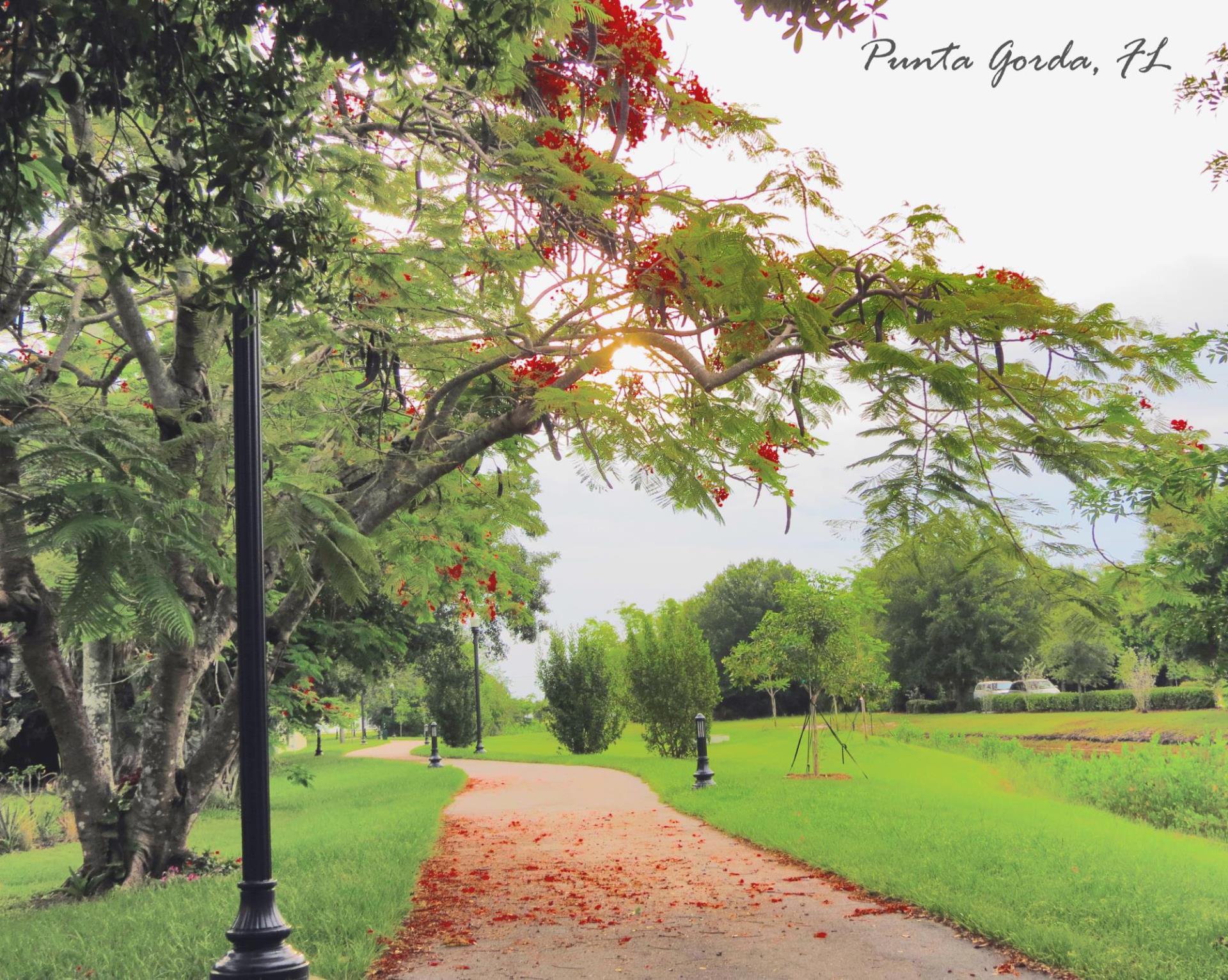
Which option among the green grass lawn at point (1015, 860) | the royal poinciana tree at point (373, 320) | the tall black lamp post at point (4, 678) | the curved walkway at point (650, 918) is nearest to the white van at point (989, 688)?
the green grass lawn at point (1015, 860)

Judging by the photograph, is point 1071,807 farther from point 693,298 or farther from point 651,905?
point 693,298

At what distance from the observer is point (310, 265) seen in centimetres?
564

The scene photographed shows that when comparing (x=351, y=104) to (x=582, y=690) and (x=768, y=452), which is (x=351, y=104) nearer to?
(x=768, y=452)

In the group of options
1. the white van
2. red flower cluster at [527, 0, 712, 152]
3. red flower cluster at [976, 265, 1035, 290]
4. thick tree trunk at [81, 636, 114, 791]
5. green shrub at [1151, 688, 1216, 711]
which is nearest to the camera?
red flower cluster at [976, 265, 1035, 290]

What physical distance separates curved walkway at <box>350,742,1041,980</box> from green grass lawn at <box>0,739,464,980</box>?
277 mm

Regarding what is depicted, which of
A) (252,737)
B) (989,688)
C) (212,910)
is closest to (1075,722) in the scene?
(989,688)

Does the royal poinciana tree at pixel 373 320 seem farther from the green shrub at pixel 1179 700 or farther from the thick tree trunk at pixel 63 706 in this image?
the green shrub at pixel 1179 700

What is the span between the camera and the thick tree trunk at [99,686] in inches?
511

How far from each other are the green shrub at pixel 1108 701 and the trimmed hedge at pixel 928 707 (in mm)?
7183

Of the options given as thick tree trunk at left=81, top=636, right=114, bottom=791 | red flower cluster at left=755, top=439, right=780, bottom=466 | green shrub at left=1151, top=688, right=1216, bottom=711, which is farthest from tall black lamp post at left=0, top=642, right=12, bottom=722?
green shrub at left=1151, top=688, right=1216, bottom=711

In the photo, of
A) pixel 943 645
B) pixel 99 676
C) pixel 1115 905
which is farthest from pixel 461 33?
pixel 943 645

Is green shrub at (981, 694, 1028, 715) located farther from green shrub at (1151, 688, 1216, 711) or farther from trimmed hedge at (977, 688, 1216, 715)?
green shrub at (1151, 688, 1216, 711)

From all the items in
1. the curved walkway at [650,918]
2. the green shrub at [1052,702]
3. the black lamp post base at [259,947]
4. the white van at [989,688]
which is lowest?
the green shrub at [1052,702]

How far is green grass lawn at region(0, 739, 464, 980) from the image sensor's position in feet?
20.9
